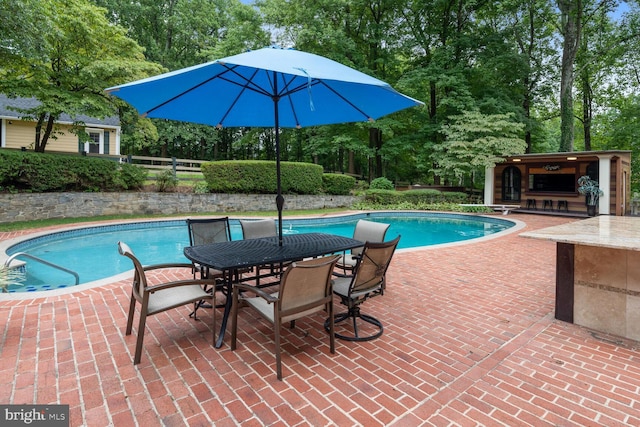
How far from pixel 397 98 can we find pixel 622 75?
A: 88.7ft

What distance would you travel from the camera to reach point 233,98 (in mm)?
4188

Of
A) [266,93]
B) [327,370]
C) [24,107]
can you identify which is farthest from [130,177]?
[327,370]

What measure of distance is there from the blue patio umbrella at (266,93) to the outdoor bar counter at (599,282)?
208 centimetres

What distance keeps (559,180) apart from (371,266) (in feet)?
52.9

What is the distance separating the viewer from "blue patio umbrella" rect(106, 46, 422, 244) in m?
2.86

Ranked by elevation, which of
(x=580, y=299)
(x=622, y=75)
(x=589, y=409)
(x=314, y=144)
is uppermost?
(x=622, y=75)

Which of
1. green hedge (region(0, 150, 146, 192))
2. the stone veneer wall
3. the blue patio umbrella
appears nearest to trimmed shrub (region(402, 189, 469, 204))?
the stone veneer wall

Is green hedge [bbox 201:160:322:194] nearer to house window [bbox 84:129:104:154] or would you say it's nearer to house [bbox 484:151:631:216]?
house window [bbox 84:129:104:154]

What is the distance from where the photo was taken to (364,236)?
15.0 ft

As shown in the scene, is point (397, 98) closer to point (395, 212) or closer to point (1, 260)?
point (1, 260)

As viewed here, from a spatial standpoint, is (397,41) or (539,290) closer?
(539,290)

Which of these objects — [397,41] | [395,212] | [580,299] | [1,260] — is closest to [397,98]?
[580,299]

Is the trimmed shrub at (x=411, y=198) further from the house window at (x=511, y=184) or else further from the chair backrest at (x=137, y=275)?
the chair backrest at (x=137, y=275)

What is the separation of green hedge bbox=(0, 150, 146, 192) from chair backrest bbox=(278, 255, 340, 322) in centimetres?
1128
